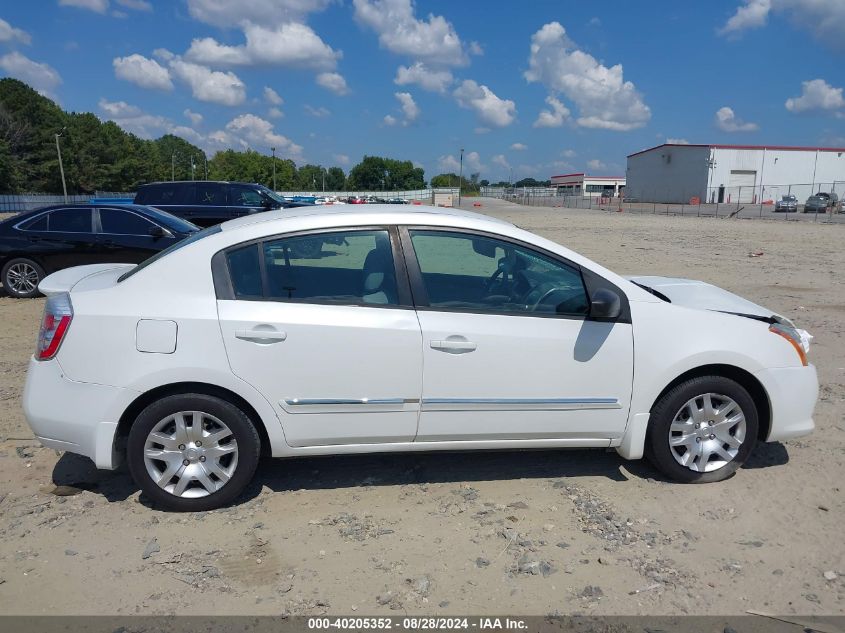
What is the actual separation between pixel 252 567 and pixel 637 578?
1.91m

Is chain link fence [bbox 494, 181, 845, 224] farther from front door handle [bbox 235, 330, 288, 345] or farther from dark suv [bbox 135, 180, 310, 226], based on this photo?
A: front door handle [bbox 235, 330, 288, 345]

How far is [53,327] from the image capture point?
11.8 feet

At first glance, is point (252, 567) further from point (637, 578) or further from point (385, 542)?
point (637, 578)

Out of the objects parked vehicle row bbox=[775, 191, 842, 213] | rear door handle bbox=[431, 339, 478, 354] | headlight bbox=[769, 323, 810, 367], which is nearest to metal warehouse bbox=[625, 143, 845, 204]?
parked vehicle row bbox=[775, 191, 842, 213]

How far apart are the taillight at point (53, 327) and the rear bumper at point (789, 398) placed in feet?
13.3

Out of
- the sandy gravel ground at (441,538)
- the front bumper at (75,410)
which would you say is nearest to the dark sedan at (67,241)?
the sandy gravel ground at (441,538)

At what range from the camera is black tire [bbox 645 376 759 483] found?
3953 mm

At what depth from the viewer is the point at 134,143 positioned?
11438 cm

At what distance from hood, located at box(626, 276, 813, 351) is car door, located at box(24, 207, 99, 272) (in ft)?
28.4

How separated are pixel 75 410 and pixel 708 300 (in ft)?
13.1

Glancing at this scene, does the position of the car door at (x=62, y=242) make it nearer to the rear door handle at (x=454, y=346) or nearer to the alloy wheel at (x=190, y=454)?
the alloy wheel at (x=190, y=454)

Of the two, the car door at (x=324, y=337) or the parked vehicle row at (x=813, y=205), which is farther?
the parked vehicle row at (x=813, y=205)

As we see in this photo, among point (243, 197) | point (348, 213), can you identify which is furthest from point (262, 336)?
point (243, 197)

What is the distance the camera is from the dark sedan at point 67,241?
1010 cm
